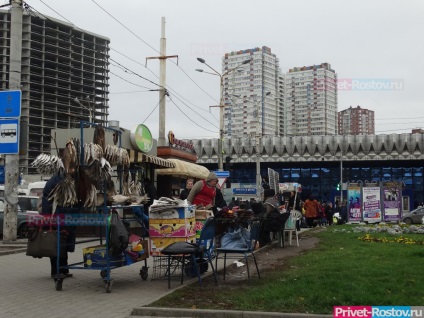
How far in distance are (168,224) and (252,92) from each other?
41.5 metres

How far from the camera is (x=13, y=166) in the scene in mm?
15578

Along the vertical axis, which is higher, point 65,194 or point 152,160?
point 152,160

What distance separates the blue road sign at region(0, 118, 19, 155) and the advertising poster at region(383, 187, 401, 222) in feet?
82.1

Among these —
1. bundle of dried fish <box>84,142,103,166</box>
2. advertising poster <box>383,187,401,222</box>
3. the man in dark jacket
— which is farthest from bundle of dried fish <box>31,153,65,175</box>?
advertising poster <box>383,187,401,222</box>

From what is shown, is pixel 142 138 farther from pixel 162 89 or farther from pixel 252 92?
pixel 252 92

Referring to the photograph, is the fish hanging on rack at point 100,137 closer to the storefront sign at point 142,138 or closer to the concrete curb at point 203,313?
the concrete curb at point 203,313

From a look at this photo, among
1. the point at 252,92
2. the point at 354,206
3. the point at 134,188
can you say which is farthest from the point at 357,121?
the point at 134,188

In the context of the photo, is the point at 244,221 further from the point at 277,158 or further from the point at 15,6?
the point at 277,158

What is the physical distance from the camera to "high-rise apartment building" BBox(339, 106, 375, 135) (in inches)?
2336

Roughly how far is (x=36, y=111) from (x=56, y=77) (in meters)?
6.26

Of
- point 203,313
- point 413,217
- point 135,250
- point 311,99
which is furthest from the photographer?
point 311,99

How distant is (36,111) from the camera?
77.6m

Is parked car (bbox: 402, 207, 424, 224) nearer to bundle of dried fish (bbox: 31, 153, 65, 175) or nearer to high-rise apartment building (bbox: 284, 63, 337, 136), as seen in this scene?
high-rise apartment building (bbox: 284, 63, 337, 136)

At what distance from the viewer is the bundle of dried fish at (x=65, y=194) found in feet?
27.1
